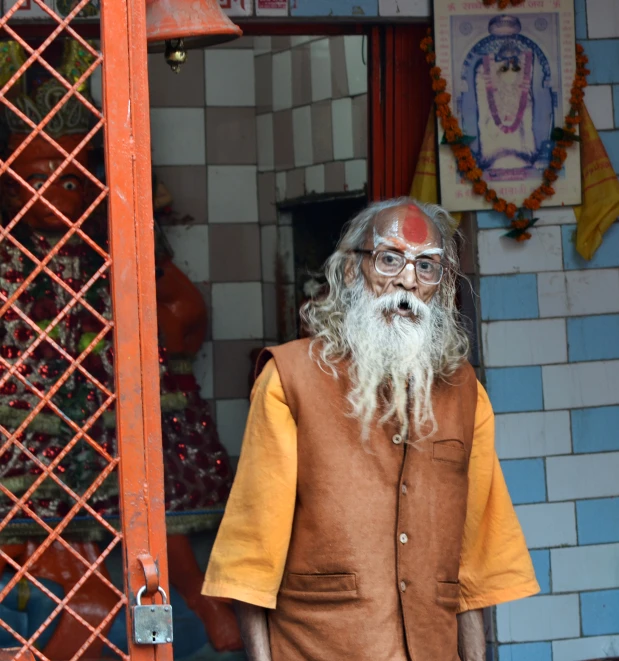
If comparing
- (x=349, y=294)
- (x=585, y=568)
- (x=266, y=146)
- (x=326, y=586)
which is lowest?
(x=585, y=568)

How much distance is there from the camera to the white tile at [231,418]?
6184 mm

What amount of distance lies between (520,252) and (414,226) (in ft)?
4.99

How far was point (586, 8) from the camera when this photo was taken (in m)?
4.50

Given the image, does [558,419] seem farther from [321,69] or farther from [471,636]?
[321,69]

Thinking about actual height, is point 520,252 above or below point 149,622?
above

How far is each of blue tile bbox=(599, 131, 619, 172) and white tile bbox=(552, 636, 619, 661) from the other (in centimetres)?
184

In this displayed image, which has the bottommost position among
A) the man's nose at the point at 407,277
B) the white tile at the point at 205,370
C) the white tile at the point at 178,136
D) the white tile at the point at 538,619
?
the white tile at the point at 538,619

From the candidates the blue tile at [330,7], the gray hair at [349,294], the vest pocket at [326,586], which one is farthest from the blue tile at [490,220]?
the vest pocket at [326,586]

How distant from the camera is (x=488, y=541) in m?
3.10

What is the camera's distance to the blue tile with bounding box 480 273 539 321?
4.46 meters

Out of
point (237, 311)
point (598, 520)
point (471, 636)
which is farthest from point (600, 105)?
point (237, 311)

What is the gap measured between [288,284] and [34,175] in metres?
1.50

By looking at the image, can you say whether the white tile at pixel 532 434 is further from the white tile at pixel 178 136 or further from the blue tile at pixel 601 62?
the white tile at pixel 178 136

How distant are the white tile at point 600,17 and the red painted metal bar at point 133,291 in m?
2.56
